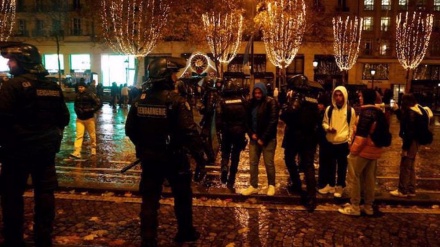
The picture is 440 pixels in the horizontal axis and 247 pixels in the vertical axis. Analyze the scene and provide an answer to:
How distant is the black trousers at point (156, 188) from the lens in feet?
15.3

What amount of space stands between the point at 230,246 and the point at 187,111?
1.75 metres

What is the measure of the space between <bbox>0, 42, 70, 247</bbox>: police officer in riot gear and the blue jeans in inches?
138

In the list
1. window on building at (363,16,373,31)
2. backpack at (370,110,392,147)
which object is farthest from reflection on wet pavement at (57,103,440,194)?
window on building at (363,16,373,31)

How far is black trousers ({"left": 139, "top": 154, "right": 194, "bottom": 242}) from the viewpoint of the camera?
4648 millimetres

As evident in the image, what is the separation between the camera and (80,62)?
4900cm

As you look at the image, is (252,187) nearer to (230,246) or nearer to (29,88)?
(230,246)

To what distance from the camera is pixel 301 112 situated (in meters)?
6.79

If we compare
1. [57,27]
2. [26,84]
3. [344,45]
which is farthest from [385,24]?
[26,84]

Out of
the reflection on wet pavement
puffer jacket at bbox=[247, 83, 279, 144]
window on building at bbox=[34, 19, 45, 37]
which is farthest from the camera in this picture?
window on building at bbox=[34, 19, 45, 37]

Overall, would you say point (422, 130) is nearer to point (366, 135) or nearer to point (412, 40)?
point (366, 135)

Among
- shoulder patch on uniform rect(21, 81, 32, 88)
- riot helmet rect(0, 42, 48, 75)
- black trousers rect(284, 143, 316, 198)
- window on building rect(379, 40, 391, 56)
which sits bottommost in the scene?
black trousers rect(284, 143, 316, 198)

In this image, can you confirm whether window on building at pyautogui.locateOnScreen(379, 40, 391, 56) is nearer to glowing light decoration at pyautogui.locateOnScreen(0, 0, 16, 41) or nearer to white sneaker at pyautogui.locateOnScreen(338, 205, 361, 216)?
glowing light decoration at pyautogui.locateOnScreen(0, 0, 16, 41)

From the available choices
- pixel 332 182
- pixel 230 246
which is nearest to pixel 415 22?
pixel 332 182

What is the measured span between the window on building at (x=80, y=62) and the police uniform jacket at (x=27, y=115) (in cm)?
4636
